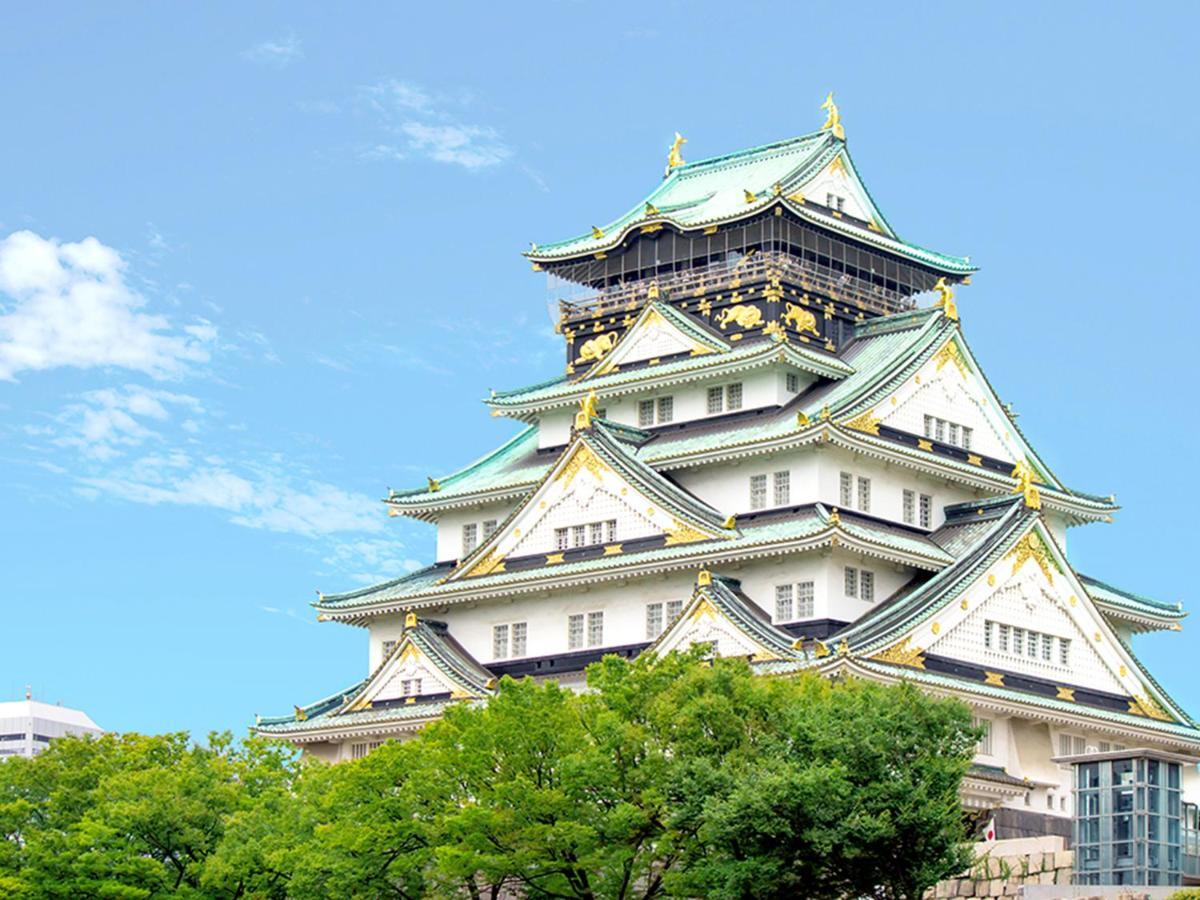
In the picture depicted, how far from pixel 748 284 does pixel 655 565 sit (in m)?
13.2

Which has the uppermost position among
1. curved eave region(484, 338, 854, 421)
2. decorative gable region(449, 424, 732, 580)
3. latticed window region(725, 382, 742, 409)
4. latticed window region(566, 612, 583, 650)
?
curved eave region(484, 338, 854, 421)

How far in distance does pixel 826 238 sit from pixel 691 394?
9.02m

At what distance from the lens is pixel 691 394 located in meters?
89.6

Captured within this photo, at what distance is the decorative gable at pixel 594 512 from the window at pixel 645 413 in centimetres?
435

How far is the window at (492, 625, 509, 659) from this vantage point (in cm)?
8794

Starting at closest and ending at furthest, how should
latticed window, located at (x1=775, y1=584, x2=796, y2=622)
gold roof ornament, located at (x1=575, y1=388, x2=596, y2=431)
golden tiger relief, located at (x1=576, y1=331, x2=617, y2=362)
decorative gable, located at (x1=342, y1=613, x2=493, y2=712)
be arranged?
latticed window, located at (x1=775, y1=584, x2=796, y2=622) < decorative gable, located at (x1=342, y1=613, x2=493, y2=712) < gold roof ornament, located at (x1=575, y1=388, x2=596, y2=431) < golden tiger relief, located at (x1=576, y1=331, x2=617, y2=362)

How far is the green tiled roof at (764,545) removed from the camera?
8050 centimetres

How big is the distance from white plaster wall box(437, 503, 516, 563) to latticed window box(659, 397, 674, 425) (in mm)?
6671

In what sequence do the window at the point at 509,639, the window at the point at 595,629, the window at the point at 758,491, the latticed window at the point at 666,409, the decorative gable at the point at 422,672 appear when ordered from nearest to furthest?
the window at the point at 758,491 < the window at the point at 595,629 < the decorative gable at the point at 422,672 < the window at the point at 509,639 < the latticed window at the point at 666,409

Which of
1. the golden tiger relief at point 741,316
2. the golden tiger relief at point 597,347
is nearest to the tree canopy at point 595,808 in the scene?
the golden tiger relief at point 597,347

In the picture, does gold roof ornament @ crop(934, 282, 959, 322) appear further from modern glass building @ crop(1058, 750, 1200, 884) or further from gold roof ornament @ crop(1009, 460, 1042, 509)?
modern glass building @ crop(1058, 750, 1200, 884)

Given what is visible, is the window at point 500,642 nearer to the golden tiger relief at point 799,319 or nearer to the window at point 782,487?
the window at point 782,487

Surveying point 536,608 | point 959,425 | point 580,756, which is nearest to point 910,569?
point 959,425

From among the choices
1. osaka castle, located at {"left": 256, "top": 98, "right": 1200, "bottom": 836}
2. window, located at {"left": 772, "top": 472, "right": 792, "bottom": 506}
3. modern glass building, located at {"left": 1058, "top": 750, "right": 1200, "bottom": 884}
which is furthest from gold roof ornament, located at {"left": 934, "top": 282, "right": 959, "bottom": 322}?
modern glass building, located at {"left": 1058, "top": 750, "right": 1200, "bottom": 884}
